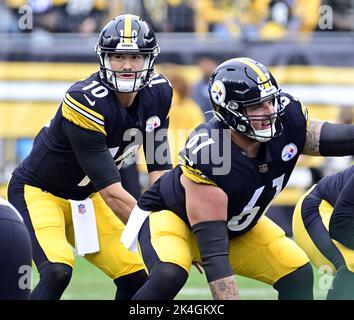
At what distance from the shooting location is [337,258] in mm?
4980

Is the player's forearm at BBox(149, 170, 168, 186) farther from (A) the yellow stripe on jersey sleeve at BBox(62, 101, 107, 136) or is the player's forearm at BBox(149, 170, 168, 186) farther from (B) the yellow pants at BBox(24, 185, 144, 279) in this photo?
(A) the yellow stripe on jersey sleeve at BBox(62, 101, 107, 136)

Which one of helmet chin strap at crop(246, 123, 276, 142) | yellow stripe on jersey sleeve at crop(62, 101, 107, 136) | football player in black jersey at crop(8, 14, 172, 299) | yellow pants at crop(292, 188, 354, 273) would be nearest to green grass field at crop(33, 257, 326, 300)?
yellow pants at crop(292, 188, 354, 273)

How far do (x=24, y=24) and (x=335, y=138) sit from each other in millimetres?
5717

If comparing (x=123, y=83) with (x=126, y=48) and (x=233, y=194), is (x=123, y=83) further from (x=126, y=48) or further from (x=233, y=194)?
(x=233, y=194)

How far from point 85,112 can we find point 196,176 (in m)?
0.86

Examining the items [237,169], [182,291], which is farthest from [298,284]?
[182,291]

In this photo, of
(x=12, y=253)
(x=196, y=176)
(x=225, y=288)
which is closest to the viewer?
(x=12, y=253)

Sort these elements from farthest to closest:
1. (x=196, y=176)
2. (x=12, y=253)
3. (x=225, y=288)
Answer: (x=196, y=176)
(x=225, y=288)
(x=12, y=253)

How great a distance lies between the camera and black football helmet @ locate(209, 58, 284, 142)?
445cm

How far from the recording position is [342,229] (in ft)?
15.9

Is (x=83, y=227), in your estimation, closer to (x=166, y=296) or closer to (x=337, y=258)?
(x=166, y=296)

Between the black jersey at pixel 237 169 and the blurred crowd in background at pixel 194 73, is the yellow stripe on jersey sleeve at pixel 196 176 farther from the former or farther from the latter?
the blurred crowd in background at pixel 194 73

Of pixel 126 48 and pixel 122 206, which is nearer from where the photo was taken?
pixel 122 206

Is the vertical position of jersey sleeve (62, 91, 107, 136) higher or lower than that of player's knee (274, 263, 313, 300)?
higher
